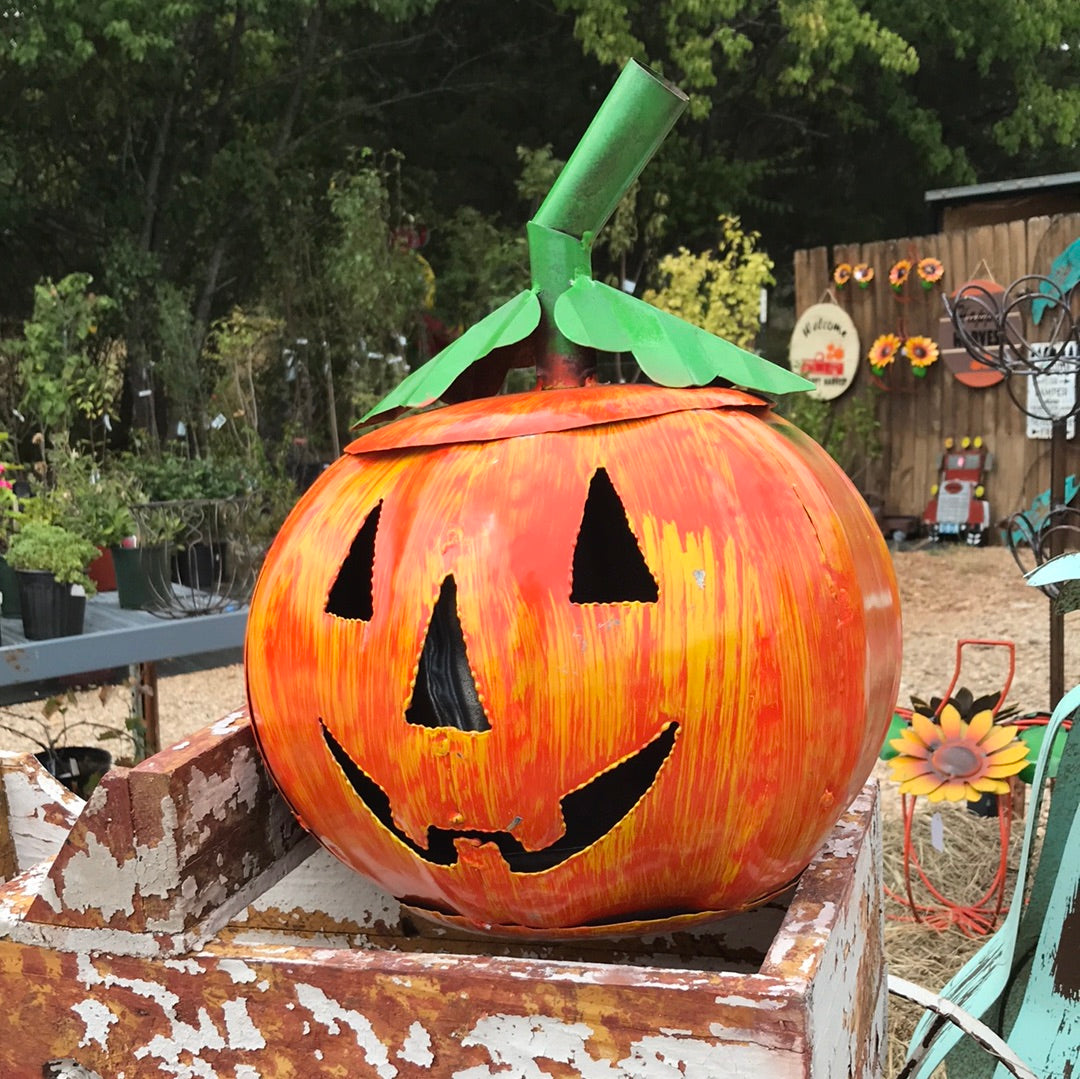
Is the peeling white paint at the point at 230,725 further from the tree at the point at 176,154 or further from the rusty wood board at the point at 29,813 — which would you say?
the tree at the point at 176,154

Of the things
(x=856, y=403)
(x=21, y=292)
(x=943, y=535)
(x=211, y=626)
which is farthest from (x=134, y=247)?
(x=211, y=626)

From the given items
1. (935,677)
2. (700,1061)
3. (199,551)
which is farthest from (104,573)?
→ (700,1061)

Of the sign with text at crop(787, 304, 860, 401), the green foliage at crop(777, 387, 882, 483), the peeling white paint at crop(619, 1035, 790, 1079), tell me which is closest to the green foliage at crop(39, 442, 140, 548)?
the peeling white paint at crop(619, 1035, 790, 1079)

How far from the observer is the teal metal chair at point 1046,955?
1.19 metres

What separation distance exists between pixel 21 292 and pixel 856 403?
7168 millimetres

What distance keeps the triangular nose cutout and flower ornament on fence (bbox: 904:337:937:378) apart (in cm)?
780

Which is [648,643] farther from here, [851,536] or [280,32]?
[280,32]

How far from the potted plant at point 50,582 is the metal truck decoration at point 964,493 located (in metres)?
6.20

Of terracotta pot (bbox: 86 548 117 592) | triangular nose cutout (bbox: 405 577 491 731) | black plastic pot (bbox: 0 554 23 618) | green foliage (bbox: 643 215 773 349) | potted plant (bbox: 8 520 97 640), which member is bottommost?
terracotta pot (bbox: 86 548 117 592)

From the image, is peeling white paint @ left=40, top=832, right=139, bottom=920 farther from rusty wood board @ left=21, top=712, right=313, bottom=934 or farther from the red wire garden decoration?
the red wire garden decoration

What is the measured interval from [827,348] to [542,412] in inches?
320

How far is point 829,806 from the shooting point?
1.00 metres

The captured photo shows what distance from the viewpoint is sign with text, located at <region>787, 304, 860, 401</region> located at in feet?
28.2

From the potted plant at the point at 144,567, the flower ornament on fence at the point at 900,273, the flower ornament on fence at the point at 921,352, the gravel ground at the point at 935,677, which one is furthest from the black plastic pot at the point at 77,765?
the flower ornament on fence at the point at 900,273
